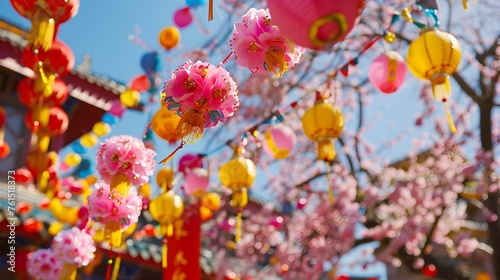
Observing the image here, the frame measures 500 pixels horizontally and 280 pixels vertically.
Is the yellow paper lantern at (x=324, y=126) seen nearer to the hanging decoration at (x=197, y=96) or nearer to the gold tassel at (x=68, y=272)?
the hanging decoration at (x=197, y=96)

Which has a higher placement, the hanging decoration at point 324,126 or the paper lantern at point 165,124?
the paper lantern at point 165,124

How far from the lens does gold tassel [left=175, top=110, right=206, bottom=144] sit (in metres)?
2.86

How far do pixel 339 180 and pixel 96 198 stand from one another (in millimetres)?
8674

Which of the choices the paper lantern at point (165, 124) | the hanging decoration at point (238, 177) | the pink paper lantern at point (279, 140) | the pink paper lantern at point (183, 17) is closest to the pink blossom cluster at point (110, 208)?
the paper lantern at point (165, 124)

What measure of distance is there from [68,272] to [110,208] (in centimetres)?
170

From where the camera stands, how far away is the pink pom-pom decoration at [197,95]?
286 cm

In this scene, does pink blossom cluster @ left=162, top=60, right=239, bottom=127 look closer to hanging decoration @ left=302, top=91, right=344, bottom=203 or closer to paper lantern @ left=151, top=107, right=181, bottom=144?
hanging decoration @ left=302, top=91, right=344, bottom=203

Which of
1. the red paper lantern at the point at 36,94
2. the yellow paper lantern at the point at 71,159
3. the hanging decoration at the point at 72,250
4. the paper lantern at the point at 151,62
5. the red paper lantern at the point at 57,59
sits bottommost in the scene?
the yellow paper lantern at the point at 71,159

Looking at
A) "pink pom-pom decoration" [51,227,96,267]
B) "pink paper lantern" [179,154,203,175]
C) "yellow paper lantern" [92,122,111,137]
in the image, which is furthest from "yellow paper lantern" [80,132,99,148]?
"pink pom-pom decoration" [51,227,96,267]

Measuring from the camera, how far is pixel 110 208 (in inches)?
154

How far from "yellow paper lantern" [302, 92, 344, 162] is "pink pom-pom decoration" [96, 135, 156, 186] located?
1.63 meters

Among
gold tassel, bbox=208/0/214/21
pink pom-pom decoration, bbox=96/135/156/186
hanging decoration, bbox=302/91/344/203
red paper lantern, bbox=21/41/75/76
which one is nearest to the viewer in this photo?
gold tassel, bbox=208/0/214/21

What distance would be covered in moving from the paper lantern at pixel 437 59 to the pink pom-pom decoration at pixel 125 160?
2240 millimetres

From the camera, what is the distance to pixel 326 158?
4750 millimetres
